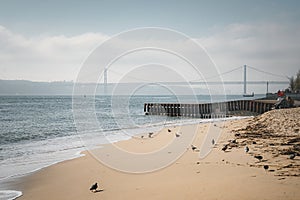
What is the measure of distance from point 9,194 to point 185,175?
3735mm

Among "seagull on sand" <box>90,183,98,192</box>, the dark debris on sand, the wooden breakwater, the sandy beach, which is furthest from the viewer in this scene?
the wooden breakwater

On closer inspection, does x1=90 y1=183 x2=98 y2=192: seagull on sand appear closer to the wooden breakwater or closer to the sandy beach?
the sandy beach

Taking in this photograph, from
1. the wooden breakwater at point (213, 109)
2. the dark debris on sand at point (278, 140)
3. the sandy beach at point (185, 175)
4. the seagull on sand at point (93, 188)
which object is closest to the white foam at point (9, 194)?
the sandy beach at point (185, 175)

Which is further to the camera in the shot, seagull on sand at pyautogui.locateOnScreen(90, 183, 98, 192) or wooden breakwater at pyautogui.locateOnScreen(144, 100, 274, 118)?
wooden breakwater at pyautogui.locateOnScreen(144, 100, 274, 118)

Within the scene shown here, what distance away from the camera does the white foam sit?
5.46 meters

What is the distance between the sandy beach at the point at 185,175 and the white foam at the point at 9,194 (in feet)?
0.50

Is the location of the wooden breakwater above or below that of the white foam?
above

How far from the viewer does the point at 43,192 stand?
5.77m

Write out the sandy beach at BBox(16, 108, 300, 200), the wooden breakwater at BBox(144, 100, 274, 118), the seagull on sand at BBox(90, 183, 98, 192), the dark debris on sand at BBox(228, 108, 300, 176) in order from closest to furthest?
1. the sandy beach at BBox(16, 108, 300, 200)
2. the seagull on sand at BBox(90, 183, 98, 192)
3. the dark debris on sand at BBox(228, 108, 300, 176)
4. the wooden breakwater at BBox(144, 100, 274, 118)

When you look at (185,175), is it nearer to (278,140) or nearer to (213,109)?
(278,140)

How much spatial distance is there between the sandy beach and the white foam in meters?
0.15

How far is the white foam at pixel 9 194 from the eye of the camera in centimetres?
546

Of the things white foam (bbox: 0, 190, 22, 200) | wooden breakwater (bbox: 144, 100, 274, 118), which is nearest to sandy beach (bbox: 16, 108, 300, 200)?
white foam (bbox: 0, 190, 22, 200)

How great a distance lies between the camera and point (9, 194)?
5.67 m
